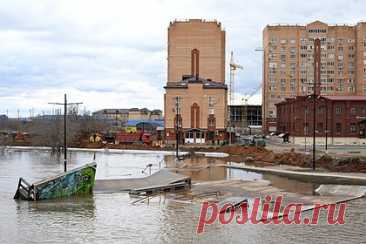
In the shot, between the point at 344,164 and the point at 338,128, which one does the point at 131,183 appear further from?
the point at 338,128

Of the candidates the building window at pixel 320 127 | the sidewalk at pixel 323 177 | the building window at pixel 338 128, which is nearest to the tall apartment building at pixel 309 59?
the building window at pixel 320 127

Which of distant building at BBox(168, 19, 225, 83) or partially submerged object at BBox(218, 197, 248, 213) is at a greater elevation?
distant building at BBox(168, 19, 225, 83)

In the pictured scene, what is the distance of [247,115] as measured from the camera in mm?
192125

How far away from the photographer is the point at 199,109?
4109 inches

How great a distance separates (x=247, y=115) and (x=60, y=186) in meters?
165

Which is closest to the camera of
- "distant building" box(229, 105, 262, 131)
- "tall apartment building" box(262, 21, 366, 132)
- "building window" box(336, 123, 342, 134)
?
"building window" box(336, 123, 342, 134)

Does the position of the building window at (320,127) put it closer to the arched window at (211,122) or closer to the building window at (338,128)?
the building window at (338,128)

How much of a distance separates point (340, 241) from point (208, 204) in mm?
9482

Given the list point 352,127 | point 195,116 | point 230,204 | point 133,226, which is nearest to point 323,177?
point 230,204

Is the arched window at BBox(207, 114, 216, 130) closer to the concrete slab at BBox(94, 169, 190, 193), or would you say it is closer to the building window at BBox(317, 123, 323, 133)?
the building window at BBox(317, 123, 323, 133)

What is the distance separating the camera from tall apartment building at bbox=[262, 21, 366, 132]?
489 ft

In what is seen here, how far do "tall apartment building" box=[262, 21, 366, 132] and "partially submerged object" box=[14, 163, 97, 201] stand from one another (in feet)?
395

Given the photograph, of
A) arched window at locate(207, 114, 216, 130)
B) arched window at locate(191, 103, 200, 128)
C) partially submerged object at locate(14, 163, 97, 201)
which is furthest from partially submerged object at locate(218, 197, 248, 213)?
arched window at locate(207, 114, 216, 130)

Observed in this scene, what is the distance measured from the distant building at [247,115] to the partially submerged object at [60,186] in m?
157
